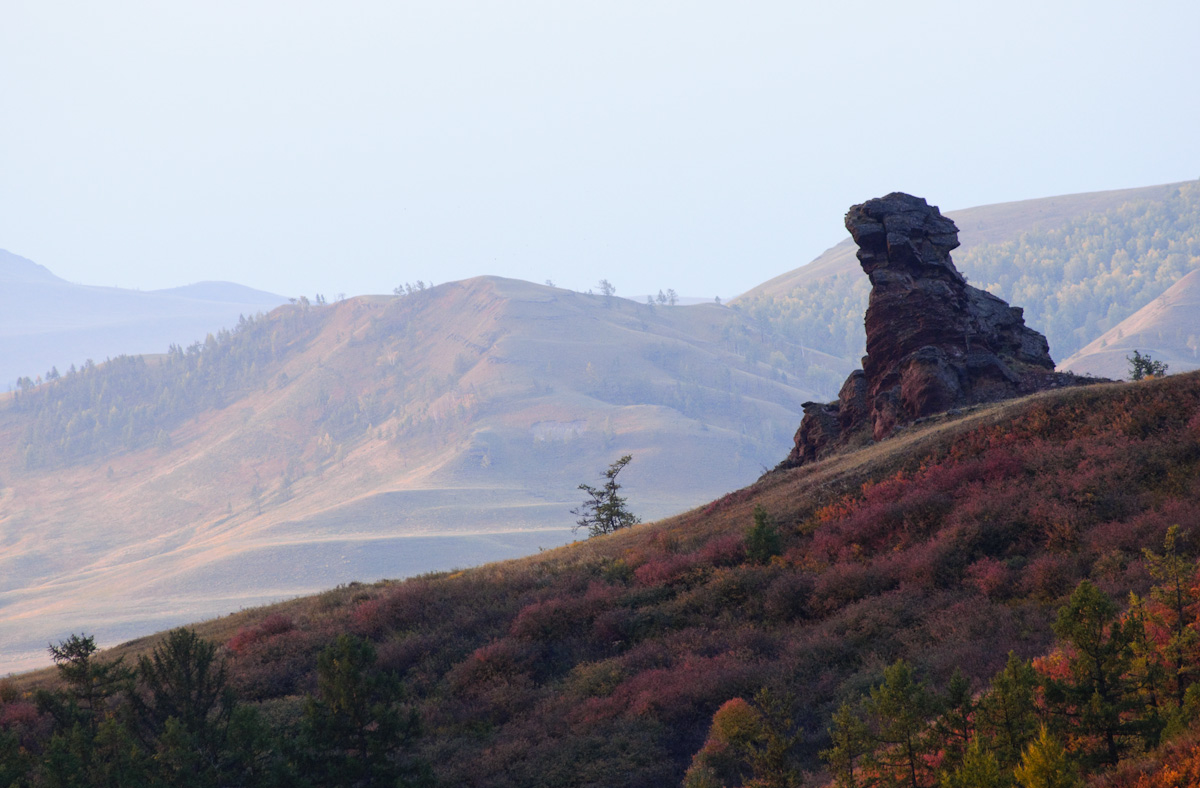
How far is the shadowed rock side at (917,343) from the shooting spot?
3288cm

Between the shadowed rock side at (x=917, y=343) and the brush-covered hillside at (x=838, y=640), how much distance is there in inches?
259

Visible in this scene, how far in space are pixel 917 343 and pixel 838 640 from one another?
20.4 m

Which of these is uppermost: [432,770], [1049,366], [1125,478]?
[1049,366]

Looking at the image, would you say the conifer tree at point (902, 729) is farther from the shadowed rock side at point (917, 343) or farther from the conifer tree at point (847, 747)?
the shadowed rock side at point (917, 343)

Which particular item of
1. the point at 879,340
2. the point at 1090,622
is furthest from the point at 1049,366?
the point at 1090,622

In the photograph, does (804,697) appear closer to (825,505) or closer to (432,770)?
(432,770)

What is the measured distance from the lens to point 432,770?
15.7m

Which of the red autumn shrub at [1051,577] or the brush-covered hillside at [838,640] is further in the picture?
the red autumn shrub at [1051,577]

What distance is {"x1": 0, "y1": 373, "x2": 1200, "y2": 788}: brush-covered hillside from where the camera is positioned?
996cm

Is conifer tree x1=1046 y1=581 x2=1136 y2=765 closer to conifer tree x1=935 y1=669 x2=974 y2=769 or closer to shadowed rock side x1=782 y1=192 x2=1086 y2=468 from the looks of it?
conifer tree x1=935 y1=669 x2=974 y2=769

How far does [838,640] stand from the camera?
17578 millimetres

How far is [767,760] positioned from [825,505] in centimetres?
1496

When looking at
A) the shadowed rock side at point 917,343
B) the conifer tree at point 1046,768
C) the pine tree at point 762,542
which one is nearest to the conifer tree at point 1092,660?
the conifer tree at point 1046,768

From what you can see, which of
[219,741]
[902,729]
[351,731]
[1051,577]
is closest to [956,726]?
[902,729]
